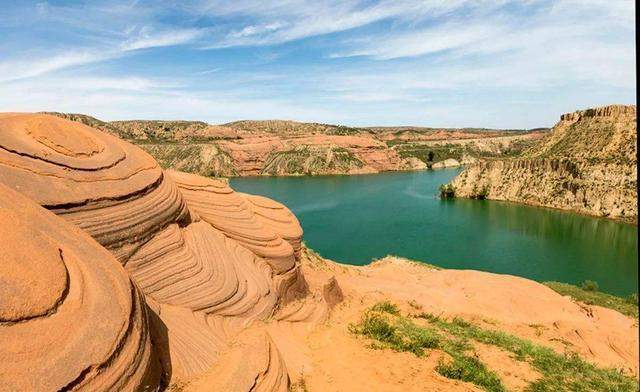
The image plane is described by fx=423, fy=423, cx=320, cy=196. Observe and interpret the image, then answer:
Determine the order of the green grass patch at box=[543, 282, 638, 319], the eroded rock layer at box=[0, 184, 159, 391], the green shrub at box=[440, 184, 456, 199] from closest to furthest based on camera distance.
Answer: the eroded rock layer at box=[0, 184, 159, 391] → the green grass patch at box=[543, 282, 638, 319] → the green shrub at box=[440, 184, 456, 199]

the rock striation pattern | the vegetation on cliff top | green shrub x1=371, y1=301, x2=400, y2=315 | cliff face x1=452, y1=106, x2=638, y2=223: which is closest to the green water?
cliff face x1=452, y1=106, x2=638, y2=223

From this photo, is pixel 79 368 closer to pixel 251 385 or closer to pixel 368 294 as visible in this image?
pixel 251 385

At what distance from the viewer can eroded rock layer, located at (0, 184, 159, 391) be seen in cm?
610

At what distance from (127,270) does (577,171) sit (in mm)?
77508

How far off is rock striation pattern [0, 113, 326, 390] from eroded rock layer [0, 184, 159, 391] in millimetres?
21

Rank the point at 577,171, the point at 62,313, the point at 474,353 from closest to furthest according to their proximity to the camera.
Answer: the point at 62,313
the point at 474,353
the point at 577,171

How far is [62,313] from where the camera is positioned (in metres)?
6.86

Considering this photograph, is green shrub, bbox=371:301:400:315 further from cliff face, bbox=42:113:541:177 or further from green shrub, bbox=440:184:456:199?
cliff face, bbox=42:113:541:177

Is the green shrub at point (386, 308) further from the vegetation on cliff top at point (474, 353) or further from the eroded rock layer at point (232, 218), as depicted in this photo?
the eroded rock layer at point (232, 218)

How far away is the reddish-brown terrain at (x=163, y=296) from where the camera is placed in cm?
673

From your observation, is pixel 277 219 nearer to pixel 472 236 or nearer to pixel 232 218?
pixel 232 218

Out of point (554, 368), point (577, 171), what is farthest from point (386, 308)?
point (577, 171)

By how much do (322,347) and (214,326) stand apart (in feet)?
11.6

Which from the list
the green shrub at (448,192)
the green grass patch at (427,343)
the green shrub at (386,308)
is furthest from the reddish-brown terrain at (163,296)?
the green shrub at (448,192)
